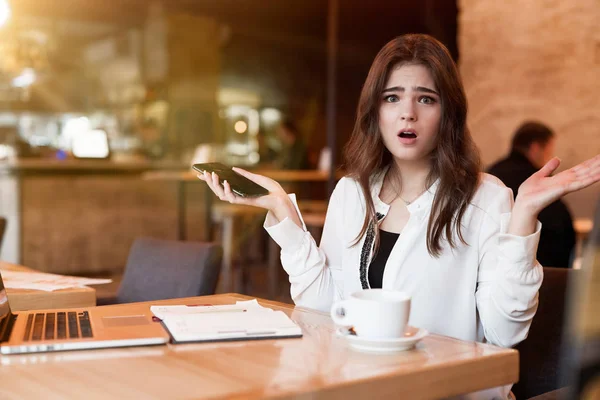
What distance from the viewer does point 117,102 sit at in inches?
256

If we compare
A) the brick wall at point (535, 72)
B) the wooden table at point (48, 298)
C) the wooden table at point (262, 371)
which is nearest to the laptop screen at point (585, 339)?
the wooden table at point (262, 371)

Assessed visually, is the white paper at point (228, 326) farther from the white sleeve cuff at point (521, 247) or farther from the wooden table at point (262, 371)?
the white sleeve cuff at point (521, 247)

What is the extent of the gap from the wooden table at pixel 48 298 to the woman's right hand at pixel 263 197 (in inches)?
18.2

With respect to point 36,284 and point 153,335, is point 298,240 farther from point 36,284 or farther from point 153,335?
point 36,284

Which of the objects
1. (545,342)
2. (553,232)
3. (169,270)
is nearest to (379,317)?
(545,342)

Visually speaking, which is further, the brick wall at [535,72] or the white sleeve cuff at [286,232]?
the brick wall at [535,72]

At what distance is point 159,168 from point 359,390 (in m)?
5.66

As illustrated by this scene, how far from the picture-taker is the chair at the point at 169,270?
2.19m

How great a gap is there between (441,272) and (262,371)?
0.73 meters

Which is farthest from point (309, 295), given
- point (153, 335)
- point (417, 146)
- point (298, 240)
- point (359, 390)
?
point (359, 390)

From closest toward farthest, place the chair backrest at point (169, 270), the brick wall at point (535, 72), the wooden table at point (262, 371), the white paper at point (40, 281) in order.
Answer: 1. the wooden table at point (262, 371)
2. the white paper at point (40, 281)
3. the chair backrest at point (169, 270)
4. the brick wall at point (535, 72)

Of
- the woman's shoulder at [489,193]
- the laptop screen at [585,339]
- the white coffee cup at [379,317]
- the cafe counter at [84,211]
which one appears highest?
the woman's shoulder at [489,193]

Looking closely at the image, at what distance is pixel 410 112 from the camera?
1.69 m

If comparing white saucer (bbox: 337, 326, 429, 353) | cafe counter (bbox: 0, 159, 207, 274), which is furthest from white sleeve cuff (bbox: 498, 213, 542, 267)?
cafe counter (bbox: 0, 159, 207, 274)
